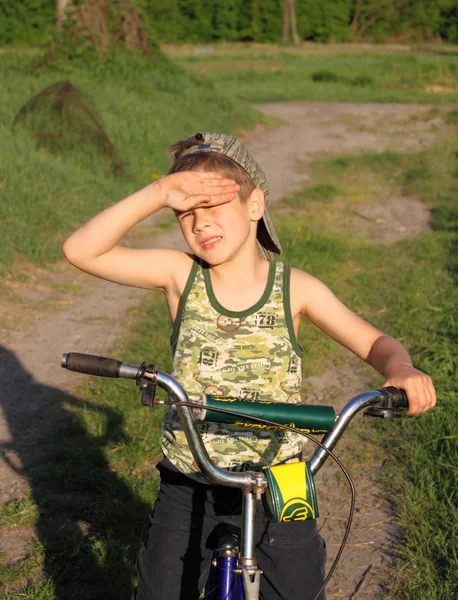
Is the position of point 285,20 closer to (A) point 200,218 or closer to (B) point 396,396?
(A) point 200,218

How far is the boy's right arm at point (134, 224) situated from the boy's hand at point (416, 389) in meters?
0.69

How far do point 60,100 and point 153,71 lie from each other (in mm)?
4970

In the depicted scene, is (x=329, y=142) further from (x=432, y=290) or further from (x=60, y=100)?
(x=432, y=290)

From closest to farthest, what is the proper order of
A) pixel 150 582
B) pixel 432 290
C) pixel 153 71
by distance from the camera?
pixel 150 582 < pixel 432 290 < pixel 153 71

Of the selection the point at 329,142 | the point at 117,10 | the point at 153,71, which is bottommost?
the point at 329,142

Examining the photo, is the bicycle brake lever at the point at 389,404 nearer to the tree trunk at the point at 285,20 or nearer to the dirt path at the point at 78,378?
the dirt path at the point at 78,378

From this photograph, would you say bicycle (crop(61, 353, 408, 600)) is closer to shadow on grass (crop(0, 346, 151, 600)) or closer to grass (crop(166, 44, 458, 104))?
shadow on grass (crop(0, 346, 151, 600))

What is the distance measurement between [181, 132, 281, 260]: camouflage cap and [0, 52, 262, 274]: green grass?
14.9 feet

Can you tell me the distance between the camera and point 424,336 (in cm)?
578

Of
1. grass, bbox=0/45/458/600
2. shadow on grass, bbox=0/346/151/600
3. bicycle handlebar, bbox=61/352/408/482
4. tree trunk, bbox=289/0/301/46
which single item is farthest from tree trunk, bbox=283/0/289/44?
bicycle handlebar, bbox=61/352/408/482

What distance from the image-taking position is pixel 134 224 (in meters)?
2.42

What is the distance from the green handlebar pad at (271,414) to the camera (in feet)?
6.20

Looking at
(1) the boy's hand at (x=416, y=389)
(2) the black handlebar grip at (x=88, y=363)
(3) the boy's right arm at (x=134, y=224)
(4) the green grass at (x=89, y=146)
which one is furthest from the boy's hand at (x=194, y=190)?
(4) the green grass at (x=89, y=146)

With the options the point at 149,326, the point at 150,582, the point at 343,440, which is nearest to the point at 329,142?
the point at 149,326
